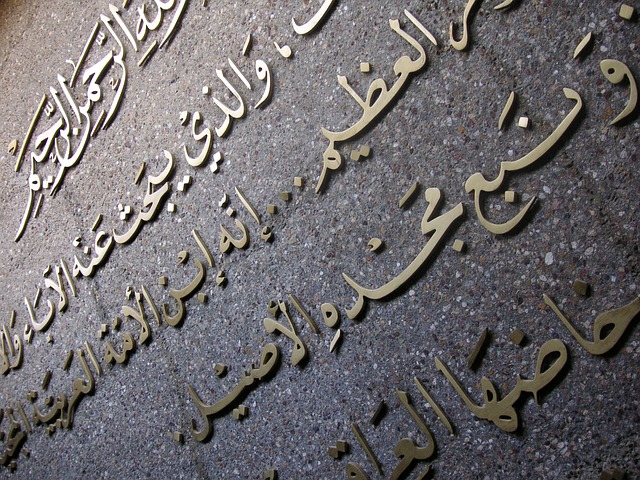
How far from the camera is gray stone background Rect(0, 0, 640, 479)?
0.83m

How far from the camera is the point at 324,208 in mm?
1111

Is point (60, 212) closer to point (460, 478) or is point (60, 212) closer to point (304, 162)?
point (304, 162)

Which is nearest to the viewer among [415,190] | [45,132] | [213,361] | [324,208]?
[415,190]

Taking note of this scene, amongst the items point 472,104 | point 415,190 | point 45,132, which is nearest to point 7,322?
point 45,132

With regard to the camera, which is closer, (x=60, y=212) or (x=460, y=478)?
(x=460, y=478)

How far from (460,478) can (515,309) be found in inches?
9.7

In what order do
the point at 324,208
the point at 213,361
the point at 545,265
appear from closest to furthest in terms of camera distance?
1. the point at 545,265
2. the point at 324,208
3. the point at 213,361

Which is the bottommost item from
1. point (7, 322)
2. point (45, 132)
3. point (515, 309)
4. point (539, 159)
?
point (515, 309)

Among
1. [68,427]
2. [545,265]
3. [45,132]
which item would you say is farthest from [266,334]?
[45,132]

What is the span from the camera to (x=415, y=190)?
990mm

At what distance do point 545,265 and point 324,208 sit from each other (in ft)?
1.27

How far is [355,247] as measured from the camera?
1.07 metres

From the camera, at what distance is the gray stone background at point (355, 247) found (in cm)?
83

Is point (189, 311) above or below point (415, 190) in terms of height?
above
